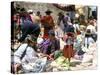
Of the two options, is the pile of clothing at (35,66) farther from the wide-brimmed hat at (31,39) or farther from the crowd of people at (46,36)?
the wide-brimmed hat at (31,39)

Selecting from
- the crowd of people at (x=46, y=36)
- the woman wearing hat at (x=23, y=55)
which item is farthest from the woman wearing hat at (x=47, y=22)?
the woman wearing hat at (x=23, y=55)

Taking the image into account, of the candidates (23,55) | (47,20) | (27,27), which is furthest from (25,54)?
(47,20)

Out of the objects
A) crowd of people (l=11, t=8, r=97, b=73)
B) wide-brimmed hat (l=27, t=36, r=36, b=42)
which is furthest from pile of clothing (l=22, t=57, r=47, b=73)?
wide-brimmed hat (l=27, t=36, r=36, b=42)

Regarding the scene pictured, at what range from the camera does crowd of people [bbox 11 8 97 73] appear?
174 cm

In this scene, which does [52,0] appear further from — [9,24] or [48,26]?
[9,24]

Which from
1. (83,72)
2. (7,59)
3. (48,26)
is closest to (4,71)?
(7,59)

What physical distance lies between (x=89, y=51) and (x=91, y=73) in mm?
176

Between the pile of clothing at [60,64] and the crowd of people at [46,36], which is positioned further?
the pile of clothing at [60,64]

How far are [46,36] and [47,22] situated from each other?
0.10m

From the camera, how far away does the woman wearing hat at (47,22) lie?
5.94 ft

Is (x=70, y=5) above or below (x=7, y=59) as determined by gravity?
above

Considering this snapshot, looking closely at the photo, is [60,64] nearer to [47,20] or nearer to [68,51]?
[68,51]

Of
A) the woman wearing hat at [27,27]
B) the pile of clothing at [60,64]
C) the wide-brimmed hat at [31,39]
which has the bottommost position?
the pile of clothing at [60,64]

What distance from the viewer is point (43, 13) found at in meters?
1.80
